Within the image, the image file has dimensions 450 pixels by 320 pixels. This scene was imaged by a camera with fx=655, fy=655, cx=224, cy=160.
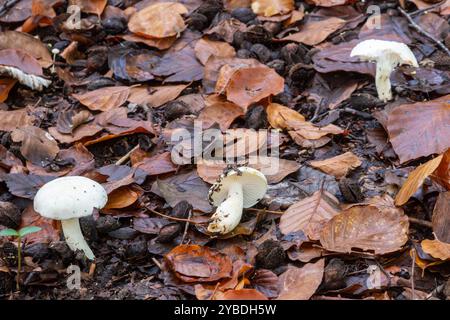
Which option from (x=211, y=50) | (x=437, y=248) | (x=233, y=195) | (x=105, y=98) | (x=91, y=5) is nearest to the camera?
(x=437, y=248)

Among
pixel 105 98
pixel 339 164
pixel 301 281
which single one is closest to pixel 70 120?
pixel 105 98

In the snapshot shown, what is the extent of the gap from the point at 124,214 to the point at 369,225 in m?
0.92

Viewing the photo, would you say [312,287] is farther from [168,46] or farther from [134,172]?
[168,46]

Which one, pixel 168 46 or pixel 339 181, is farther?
pixel 168 46

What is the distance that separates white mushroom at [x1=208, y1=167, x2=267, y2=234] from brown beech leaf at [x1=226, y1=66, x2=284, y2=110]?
644 millimetres

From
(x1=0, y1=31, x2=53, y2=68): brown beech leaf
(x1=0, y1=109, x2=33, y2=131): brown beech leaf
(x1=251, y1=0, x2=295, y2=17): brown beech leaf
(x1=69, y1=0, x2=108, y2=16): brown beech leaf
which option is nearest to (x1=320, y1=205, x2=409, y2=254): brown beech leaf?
(x1=0, y1=109, x2=33, y2=131): brown beech leaf

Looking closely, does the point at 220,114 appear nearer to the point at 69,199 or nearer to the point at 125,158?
the point at 125,158

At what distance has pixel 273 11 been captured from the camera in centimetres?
367

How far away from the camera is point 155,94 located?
10.7 feet

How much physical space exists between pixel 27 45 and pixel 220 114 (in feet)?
4.13

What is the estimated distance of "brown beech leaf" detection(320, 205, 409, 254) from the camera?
2.24 m

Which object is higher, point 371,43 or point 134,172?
point 371,43
